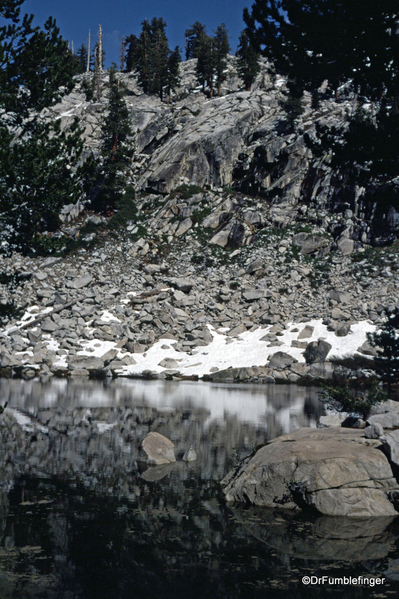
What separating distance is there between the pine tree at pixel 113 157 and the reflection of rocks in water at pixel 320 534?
7375 cm

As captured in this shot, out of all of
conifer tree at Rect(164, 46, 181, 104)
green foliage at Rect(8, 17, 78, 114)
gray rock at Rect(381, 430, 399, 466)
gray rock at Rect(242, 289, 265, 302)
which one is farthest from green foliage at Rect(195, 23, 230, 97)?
gray rock at Rect(381, 430, 399, 466)

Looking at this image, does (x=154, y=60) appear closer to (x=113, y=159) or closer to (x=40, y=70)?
(x=113, y=159)

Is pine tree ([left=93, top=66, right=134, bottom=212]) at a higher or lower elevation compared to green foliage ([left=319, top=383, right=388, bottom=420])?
higher

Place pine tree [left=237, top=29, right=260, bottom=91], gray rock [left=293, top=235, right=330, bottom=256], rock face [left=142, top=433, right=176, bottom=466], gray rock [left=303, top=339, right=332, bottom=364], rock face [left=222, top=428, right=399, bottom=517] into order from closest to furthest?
1. rock face [left=222, top=428, right=399, bottom=517]
2. rock face [left=142, top=433, right=176, bottom=466]
3. gray rock [left=303, top=339, right=332, bottom=364]
4. gray rock [left=293, top=235, right=330, bottom=256]
5. pine tree [left=237, top=29, right=260, bottom=91]

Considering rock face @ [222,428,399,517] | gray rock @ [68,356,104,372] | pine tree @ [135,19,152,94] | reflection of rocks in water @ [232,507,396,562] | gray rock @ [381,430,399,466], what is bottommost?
reflection of rocks in water @ [232,507,396,562]

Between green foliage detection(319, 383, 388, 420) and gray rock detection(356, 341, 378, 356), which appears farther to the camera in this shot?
gray rock detection(356, 341, 378, 356)

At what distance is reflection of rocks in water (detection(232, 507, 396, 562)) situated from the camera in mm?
10023

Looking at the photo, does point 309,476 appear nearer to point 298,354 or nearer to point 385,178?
point 385,178

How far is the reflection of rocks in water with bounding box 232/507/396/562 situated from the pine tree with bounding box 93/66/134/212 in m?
73.8

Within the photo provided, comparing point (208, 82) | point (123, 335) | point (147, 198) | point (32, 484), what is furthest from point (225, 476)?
point (208, 82)

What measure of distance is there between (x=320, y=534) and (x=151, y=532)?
404 cm

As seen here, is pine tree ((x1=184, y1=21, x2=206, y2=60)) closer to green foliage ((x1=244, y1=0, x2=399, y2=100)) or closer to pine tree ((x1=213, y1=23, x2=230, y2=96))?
pine tree ((x1=213, y1=23, x2=230, y2=96))

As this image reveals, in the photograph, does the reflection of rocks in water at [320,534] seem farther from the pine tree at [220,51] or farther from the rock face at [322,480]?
the pine tree at [220,51]

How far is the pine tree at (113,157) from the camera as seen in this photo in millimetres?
80062
